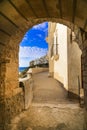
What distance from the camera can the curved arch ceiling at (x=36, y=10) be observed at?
1.98 m

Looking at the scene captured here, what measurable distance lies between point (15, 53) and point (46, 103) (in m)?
2.69

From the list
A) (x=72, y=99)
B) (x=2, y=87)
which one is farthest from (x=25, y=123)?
(x=72, y=99)

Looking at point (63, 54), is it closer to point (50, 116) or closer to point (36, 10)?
point (50, 116)

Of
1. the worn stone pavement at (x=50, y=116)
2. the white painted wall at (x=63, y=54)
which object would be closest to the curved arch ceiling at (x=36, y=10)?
the worn stone pavement at (x=50, y=116)

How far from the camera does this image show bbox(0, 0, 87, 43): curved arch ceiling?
6.48 feet

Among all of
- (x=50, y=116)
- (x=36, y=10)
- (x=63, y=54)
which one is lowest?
(x=50, y=116)

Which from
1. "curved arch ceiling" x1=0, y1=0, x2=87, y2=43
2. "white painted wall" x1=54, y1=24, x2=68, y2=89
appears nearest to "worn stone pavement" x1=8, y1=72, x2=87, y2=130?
"white painted wall" x1=54, y1=24, x2=68, y2=89

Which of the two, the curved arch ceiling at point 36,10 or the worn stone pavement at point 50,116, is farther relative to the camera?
the worn stone pavement at point 50,116

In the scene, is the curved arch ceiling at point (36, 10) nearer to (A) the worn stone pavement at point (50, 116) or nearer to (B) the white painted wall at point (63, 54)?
(A) the worn stone pavement at point (50, 116)

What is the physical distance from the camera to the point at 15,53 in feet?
19.5

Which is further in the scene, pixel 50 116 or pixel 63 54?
pixel 63 54

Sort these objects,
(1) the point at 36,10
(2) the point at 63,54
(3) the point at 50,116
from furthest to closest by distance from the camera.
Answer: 1. (2) the point at 63,54
2. (3) the point at 50,116
3. (1) the point at 36,10

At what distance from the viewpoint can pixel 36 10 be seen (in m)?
2.28

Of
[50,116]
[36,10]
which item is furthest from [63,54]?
[36,10]
